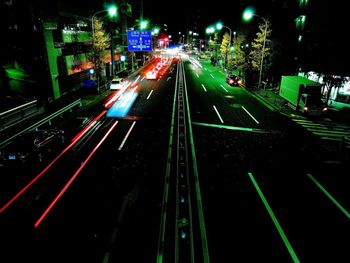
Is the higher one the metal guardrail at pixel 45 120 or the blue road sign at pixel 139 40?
the blue road sign at pixel 139 40

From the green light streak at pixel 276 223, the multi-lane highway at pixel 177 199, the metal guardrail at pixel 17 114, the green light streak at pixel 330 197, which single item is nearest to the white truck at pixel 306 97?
the multi-lane highway at pixel 177 199

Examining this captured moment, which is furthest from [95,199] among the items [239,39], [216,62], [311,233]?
[216,62]

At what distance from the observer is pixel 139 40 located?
134 ft

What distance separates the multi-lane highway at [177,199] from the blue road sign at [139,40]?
87.8 feet

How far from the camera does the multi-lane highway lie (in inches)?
313

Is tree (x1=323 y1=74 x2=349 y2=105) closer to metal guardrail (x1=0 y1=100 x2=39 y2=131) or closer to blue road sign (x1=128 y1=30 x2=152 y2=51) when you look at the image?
blue road sign (x1=128 y1=30 x2=152 y2=51)

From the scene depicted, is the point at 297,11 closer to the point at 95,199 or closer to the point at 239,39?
the point at 239,39

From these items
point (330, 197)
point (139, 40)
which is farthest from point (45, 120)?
point (139, 40)

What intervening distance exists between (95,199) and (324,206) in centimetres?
1006

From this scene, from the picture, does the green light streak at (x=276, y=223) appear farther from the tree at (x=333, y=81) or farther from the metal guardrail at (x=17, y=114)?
the tree at (x=333, y=81)

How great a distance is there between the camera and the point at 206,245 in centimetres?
807

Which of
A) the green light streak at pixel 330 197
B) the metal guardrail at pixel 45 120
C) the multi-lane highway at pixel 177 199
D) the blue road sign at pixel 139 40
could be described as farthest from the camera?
the blue road sign at pixel 139 40

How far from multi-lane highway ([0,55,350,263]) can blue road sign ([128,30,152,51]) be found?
26.8 metres

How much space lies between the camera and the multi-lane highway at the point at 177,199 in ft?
26.1
